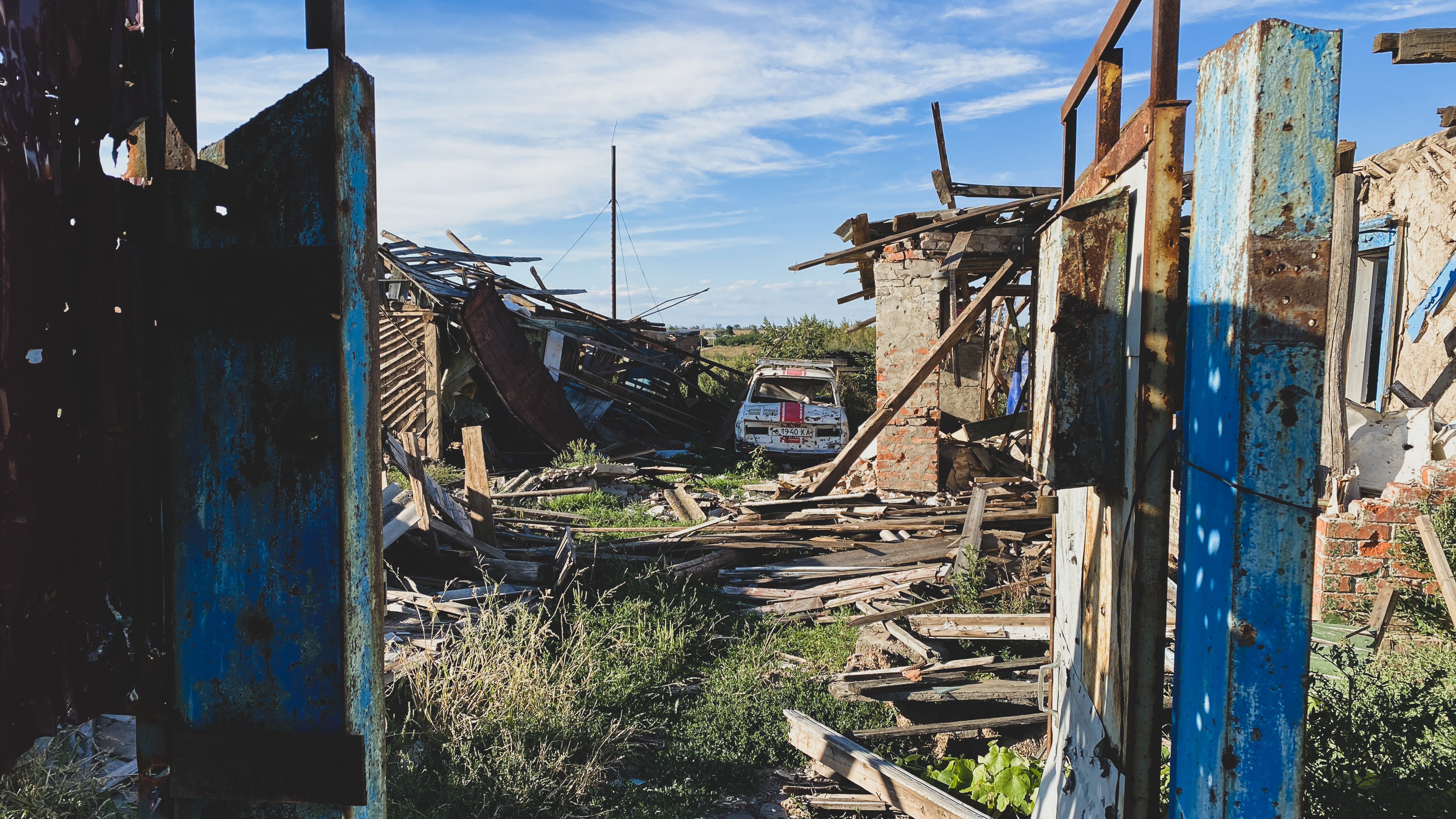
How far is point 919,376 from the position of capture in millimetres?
6566

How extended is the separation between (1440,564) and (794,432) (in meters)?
8.35

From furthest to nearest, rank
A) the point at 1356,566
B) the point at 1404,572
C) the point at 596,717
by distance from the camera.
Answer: the point at 1356,566 → the point at 1404,572 → the point at 596,717

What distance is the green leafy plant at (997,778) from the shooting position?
3.66 metres

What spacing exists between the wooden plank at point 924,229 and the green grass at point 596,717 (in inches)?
206

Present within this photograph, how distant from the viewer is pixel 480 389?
13852 millimetres

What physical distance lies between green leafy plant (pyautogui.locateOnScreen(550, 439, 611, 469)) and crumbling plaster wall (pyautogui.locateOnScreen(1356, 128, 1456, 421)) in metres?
9.45

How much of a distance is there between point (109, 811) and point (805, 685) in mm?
3358

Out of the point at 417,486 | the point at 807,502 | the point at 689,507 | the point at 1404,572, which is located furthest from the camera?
the point at 689,507

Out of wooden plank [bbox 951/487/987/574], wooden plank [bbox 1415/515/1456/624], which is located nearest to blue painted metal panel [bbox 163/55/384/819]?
wooden plank [bbox 951/487/987/574]

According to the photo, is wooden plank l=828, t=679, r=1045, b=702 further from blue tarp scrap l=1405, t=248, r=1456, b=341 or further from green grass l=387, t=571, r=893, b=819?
blue tarp scrap l=1405, t=248, r=1456, b=341

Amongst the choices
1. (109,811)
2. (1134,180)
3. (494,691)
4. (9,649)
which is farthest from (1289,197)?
(109,811)

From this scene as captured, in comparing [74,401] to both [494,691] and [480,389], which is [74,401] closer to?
[494,691]

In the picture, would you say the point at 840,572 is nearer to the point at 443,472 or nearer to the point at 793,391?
the point at 443,472

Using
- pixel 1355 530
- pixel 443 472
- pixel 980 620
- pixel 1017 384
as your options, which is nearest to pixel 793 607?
pixel 980 620
